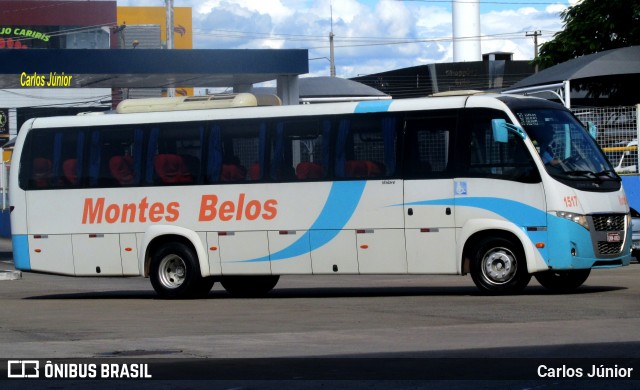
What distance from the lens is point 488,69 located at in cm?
8706

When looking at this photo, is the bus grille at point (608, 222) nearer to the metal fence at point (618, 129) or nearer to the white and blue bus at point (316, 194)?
the white and blue bus at point (316, 194)

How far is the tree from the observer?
49531 millimetres

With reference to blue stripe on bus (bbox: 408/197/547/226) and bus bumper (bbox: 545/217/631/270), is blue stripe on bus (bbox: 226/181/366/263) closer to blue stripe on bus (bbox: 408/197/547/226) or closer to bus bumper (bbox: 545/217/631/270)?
blue stripe on bus (bbox: 408/197/547/226)

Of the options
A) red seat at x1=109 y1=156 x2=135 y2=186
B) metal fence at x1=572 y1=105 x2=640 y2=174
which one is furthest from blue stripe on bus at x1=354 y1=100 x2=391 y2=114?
metal fence at x1=572 y1=105 x2=640 y2=174

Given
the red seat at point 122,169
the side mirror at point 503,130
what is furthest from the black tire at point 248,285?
the side mirror at point 503,130

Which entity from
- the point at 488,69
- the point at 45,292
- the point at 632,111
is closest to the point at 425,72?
the point at 488,69

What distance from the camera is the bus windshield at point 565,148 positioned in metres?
17.8

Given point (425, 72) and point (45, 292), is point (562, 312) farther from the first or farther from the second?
point (425, 72)

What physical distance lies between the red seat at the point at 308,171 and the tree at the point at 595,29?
3235 cm

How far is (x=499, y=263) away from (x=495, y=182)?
1.16 m

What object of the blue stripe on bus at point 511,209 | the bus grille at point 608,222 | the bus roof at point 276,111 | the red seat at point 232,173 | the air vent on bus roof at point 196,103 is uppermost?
the air vent on bus roof at point 196,103

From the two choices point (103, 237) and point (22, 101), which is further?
point (22, 101)

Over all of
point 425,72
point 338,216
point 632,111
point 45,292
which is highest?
point 425,72

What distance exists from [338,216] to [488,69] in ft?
229
